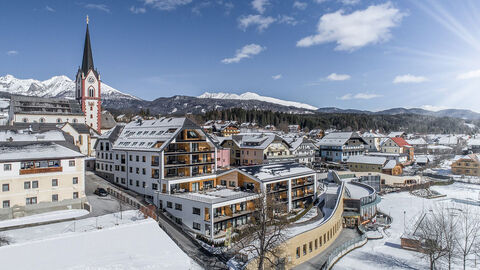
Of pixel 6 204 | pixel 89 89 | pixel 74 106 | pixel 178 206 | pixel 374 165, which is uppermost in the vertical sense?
pixel 89 89

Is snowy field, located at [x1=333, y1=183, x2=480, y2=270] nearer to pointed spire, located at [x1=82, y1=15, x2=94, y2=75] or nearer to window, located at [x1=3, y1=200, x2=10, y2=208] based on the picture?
window, located at [x1=3, y1=200, x2=10, y2=208]

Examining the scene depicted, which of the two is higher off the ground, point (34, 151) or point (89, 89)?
point (89, 89)

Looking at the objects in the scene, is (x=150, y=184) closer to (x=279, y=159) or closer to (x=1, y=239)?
(x=1, y=239)

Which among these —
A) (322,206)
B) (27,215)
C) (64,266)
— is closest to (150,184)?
(27,215)

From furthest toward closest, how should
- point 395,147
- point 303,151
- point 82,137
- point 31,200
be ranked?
point 395,147
point 303,151
point 82,137
point 31,200

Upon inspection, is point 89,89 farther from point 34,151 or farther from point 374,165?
point 374,165


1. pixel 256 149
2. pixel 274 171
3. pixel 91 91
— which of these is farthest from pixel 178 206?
pixel 91 91
